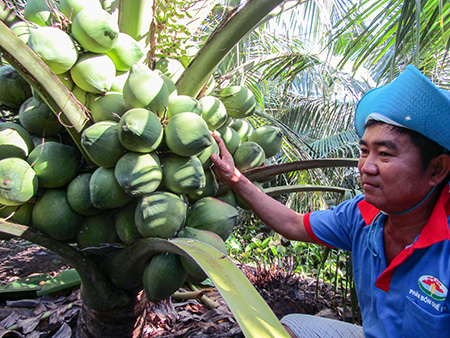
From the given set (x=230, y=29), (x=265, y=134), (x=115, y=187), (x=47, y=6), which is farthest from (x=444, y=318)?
(x=47, y=6)

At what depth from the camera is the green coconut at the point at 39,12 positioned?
1227mm

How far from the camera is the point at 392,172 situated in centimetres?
107

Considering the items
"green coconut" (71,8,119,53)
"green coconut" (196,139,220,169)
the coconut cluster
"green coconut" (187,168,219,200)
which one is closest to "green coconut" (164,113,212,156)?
the coconut cluster

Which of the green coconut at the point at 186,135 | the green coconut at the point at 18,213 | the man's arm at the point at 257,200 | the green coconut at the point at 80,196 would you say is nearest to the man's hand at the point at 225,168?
the man's arm at the point at 257,200

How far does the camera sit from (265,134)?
1577 millimetres

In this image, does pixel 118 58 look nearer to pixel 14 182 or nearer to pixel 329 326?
pixel 14 182

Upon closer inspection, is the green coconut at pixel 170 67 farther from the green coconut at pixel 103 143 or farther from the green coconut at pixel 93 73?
the green coconut at pixel 103 143

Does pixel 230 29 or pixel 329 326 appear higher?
pixel 230 29

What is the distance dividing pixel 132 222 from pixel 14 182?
39 cm

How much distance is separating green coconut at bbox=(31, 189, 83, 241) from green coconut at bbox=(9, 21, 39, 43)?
1.84ft

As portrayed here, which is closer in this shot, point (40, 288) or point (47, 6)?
point (47, 6)

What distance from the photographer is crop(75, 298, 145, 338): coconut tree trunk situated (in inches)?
55.7

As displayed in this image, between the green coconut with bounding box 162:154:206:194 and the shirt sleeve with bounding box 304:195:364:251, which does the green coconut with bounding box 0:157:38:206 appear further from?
the shirt sleeve with bounding box 304:195:364:251

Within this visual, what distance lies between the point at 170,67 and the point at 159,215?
2.28 ft
